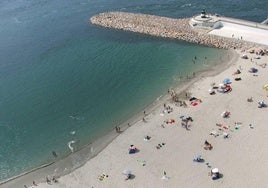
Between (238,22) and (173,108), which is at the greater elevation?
(238,22)

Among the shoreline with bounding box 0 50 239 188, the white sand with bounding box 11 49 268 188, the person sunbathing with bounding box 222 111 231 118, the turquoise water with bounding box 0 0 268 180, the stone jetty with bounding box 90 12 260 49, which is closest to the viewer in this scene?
the white sand with bounding box 11 49 268 188

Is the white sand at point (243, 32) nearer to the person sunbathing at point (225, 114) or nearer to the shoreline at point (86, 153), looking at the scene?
the shoreline at point (86, 153)

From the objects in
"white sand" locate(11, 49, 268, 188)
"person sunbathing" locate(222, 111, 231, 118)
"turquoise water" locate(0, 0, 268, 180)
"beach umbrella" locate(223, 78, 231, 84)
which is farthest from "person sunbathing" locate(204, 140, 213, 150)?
"beach umbrella" locate(223, 78, 231, 84)

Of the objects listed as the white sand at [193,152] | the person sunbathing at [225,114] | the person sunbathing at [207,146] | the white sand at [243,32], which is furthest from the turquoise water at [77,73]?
the person sunbathing at [207,146]

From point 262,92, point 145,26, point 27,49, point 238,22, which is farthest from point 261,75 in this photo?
point 27,49

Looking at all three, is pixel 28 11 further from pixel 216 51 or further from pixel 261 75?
pixel 261 75

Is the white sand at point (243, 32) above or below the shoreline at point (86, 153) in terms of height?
above

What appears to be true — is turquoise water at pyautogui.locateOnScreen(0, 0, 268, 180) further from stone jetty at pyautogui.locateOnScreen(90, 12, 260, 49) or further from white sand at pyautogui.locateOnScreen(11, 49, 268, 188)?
Answer: white sand at pyautogui.locateOnScreen(11, 49, 268, 188)
